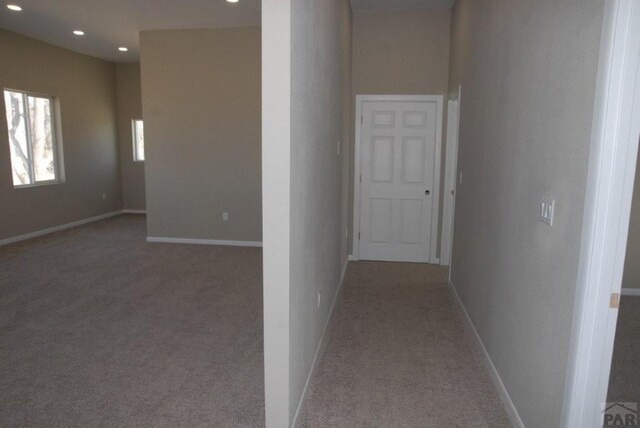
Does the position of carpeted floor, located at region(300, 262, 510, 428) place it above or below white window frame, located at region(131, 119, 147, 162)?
below

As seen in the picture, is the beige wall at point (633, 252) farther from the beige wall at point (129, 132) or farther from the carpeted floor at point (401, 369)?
the beige wall at point (129, 132)

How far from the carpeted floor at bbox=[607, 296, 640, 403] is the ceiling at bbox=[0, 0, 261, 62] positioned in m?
4.37

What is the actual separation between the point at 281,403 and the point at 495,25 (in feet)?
8.56

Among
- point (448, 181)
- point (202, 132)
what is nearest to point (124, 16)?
point (202, 132)

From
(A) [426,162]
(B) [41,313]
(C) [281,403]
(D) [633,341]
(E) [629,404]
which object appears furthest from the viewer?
(A) [426,162]

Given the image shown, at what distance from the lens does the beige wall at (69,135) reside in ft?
19.9

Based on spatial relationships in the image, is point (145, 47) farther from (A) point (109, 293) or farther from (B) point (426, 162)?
(B) point (426, 162)

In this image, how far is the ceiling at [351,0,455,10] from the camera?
15.6 ft

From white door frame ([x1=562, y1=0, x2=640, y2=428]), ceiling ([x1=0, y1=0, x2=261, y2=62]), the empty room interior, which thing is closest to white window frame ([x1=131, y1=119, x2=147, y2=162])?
the empty room interior

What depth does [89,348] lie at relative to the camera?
3107 millimetres

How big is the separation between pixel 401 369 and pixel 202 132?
4.42 m

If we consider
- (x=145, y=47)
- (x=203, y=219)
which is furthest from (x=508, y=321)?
(x=145, y=47)

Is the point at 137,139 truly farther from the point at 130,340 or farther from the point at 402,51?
the point at 130,340

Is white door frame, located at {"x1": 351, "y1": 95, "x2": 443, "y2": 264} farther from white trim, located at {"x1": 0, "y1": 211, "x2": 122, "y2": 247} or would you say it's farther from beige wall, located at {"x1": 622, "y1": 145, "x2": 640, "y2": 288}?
white trim, located at {"x1": 0, "y1": 211, "x2": 122, "y2": 247}
